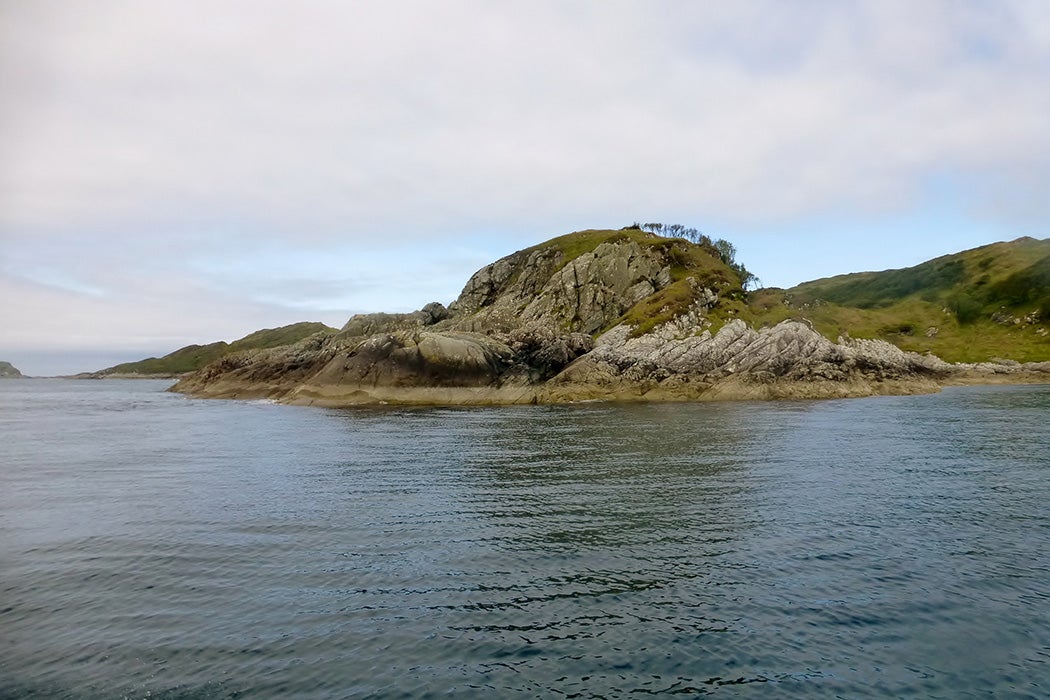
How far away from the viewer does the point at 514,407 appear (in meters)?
83.8

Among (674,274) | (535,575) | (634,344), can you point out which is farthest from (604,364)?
(535,575)

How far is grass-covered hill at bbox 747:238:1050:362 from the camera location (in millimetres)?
118500

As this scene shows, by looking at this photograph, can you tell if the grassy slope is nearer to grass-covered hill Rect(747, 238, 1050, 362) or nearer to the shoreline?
grass-covered hill Rect(747, 238, 1050, 362)

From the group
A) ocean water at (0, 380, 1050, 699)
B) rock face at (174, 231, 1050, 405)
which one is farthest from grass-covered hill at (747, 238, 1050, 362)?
ocean water at (0, 380, 1050, 699)

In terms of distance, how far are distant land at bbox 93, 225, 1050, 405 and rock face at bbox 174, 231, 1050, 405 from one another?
0.80 feet

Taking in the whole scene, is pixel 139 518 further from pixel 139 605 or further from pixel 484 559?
pixel 484 559

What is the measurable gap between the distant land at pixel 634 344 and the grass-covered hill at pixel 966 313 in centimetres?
63

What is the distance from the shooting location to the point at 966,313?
159250 millimetres

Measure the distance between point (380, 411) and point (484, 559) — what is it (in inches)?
2391

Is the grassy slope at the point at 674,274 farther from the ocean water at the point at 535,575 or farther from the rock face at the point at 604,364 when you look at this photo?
the ocean water at the point at 535,575

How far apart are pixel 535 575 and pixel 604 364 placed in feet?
250

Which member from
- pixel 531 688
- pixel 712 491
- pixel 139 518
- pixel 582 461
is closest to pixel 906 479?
pixel 712 491

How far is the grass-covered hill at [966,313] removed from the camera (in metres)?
118

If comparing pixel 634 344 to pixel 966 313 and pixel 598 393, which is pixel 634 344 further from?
pixel 966 313
